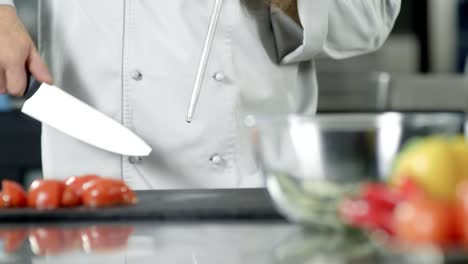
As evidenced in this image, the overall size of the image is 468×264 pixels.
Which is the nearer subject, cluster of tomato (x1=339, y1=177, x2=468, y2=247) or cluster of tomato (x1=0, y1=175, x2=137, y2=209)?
cluster of tomato (x1=339, y1=177, x2=468, y2=247)

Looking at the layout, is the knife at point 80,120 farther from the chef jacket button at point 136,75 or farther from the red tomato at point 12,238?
the red tomato at point 12,238

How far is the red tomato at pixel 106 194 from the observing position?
129 centimetres

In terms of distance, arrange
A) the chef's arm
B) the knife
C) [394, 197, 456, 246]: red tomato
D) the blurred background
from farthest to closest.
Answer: the blurred background < the chef's arm < the knife < [394, 197, 456, 246]: red tomato

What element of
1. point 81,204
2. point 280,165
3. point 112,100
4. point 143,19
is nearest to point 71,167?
point 112,100

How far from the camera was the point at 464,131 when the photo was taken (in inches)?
37.1

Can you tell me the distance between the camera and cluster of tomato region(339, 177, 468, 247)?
69 centimetres

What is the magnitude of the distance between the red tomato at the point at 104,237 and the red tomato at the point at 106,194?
0.14 m

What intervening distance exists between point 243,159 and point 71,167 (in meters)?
0.30

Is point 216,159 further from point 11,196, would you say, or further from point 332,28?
point 11,196

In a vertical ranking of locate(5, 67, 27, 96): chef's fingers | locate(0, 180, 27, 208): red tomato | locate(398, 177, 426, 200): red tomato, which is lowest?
locate(0, 180, 27, 208): red tomato

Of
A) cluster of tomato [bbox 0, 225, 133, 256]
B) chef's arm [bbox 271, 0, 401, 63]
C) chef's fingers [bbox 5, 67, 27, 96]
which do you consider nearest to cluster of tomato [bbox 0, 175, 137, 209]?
cluster of tomato [bbox 0, 225, 133, 256]

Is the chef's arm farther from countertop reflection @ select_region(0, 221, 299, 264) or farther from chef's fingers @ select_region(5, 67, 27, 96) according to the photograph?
countertop reflection @ select_region(0, 221, 299, 264)

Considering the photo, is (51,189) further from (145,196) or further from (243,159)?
(243,159)

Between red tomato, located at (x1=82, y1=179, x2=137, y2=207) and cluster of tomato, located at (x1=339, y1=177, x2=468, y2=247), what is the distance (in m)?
0.56
